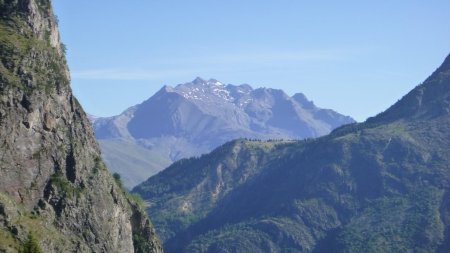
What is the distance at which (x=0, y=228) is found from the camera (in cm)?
19912

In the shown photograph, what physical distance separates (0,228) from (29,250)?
31.0ft

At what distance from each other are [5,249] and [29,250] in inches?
299

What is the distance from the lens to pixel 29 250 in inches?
7835

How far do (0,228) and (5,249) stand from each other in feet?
26.8

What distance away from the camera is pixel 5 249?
633 feet
